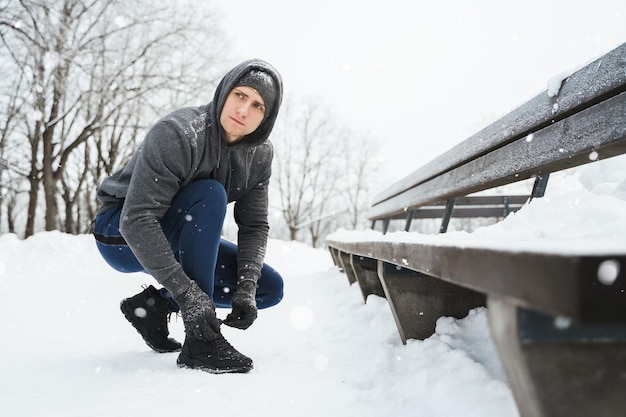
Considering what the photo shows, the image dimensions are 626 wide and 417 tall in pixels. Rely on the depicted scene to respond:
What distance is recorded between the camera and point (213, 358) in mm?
1707

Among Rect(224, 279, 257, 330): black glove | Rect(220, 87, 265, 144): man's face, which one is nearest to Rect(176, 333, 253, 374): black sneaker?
Rect(224, 279, 257, 330): black glove

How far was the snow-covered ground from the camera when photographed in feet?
3.84

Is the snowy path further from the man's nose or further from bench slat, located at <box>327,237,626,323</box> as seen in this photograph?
the man's nose

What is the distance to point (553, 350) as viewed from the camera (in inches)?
24.0

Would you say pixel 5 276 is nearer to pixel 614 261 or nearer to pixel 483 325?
pixel 483 325

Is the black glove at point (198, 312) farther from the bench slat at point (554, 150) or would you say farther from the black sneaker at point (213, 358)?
the bench slat at point (554, 150)

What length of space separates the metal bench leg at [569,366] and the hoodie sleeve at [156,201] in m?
1.32

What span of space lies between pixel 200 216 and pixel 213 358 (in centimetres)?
57

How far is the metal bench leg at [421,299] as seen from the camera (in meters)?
1.62

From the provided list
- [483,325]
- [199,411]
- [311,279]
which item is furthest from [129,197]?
[311,279]

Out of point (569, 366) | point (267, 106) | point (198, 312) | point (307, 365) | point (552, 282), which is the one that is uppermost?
point (267, 106)

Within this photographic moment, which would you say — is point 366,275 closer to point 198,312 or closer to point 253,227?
point 253,227

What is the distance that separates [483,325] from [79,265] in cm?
602

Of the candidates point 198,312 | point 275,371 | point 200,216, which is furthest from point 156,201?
point 275,371
